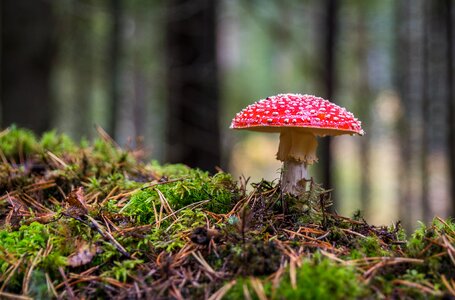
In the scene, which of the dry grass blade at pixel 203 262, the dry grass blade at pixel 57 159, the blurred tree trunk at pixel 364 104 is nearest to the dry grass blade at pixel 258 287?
the dry grass blade at pixel 203 262

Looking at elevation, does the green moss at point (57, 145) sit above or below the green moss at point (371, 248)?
above

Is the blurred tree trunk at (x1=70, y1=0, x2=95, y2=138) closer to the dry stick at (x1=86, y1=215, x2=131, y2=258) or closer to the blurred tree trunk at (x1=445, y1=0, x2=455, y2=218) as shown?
the blurred tree trunk at (x1=445, y1=0, x2=455, y2=218)

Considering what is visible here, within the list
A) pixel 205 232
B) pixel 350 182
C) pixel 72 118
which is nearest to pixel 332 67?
pixel 205 232

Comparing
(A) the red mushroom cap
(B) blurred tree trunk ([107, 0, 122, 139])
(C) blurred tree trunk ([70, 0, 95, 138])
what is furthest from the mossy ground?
(C) blurred tree trunk ([70, 0, 95, 138])

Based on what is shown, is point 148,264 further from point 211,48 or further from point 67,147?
point 211,48

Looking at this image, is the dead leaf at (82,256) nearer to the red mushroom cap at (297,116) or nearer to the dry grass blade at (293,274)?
the dry grass blade at (293,274)
